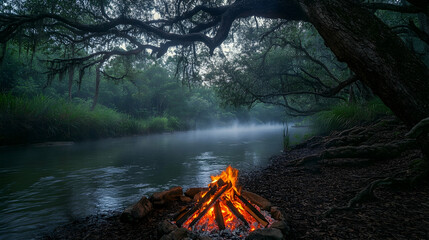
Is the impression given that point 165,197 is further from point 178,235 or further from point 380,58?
point 380,58

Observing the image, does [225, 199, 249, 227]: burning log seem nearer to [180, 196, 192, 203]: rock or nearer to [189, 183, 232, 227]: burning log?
[189, 183, 232, 227]: burning log

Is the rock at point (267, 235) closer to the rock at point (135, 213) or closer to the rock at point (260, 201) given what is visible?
the rock at point (260, 201)

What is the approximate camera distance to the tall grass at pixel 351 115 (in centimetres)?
1088

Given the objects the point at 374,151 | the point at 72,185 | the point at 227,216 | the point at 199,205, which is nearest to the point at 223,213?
the point at 227,216

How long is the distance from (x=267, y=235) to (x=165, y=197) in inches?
92.6

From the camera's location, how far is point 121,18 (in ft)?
22.3

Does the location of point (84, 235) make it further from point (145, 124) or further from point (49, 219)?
point (145, 124)

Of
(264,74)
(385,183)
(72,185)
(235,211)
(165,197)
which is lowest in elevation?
(72,185)

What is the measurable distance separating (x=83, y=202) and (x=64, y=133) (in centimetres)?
1571

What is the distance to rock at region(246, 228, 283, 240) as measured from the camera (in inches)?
96.5

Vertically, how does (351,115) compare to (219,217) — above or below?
above

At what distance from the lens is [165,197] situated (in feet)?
13.8

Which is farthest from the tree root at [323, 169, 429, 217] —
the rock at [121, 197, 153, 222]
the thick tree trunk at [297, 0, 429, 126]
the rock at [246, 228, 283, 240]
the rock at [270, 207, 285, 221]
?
the rock at [121, 197, 153, 222]

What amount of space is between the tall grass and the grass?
19.5 metres
